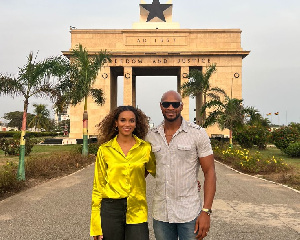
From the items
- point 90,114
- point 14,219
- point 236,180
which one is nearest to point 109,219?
point 14,219

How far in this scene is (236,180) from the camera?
11977 millimetres

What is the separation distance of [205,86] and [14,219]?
886 inches

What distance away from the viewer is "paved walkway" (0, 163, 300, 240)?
5.71 m

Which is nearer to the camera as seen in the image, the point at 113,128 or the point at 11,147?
the point at 113,128

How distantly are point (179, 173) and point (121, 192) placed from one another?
561mm

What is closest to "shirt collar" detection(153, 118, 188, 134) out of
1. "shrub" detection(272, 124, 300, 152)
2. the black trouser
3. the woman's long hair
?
the woman's long hair

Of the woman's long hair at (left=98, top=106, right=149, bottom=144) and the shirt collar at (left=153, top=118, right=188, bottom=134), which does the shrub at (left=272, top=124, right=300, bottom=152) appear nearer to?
the woman's long hair at (left=98, top=106, right=149, bottom=144)

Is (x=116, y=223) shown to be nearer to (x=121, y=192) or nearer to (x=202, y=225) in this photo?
(x=121, y=192)

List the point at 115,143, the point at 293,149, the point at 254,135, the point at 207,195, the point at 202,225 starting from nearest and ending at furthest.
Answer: the point at 202,225, the point at 207,195, the point at 115,143, the point at 293,149, the point at 254,135

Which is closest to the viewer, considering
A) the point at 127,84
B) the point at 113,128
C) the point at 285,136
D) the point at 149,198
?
the point at 113,128

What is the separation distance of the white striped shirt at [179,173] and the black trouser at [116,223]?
231mm

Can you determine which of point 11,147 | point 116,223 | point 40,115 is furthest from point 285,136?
point 40,115

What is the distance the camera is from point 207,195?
306 cm

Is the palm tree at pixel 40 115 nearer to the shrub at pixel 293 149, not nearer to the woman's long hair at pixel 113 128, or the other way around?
the shrub at pixel 293 149
